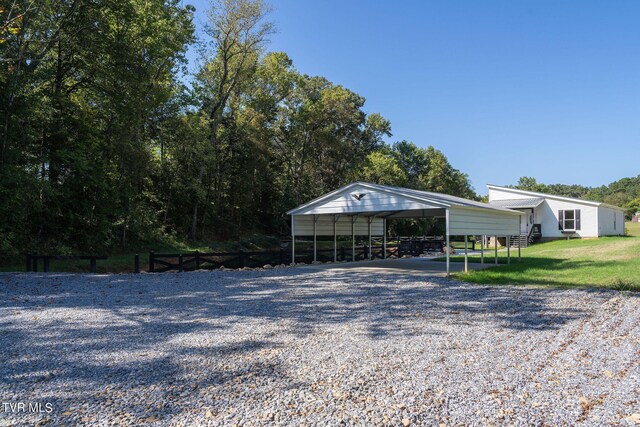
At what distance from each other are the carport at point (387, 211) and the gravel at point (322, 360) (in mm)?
4547

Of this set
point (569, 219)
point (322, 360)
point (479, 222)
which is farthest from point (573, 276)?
point (569, 219)

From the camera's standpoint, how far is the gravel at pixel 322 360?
3.07 meters

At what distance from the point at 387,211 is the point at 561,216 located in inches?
694

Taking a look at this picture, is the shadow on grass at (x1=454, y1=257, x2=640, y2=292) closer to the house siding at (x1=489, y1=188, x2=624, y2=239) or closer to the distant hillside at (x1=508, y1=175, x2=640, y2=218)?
the house siding at (x1=489, y1=188, x2=624, y2=239)

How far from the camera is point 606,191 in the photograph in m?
86.3

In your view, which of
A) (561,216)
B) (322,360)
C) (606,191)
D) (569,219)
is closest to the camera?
(322,360)

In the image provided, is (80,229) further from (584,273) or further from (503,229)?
(584,273)

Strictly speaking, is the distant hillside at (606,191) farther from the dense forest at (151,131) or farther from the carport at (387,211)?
the carport at (387,211)

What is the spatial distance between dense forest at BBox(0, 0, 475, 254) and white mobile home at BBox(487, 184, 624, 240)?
377 inches

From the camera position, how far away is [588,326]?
5.67 metres

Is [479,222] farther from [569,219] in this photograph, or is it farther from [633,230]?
[633,230]

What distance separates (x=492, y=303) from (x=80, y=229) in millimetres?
15979

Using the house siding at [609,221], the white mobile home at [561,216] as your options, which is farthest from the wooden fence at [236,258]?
the house siding at [609,221]

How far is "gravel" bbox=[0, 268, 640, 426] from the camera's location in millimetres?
3068
